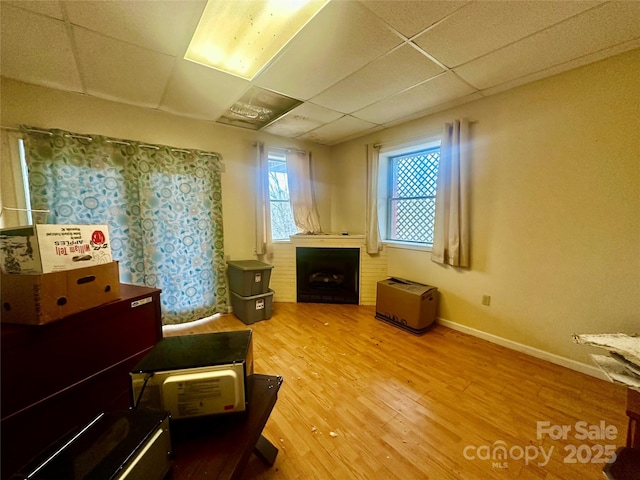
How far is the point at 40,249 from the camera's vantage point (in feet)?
3.20

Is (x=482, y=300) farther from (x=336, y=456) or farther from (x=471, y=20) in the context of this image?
(x=471, y=20)

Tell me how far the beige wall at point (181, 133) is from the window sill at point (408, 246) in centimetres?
117

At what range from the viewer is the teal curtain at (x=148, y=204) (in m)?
2.09

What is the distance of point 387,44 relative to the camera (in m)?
1.62

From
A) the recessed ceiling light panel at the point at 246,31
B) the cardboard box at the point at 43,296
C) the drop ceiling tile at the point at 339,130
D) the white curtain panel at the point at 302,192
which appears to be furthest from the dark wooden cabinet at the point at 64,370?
the drop ceiling tile at the point at 339,130

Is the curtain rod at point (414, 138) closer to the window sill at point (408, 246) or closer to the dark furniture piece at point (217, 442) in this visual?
the window sill at point (408, 246)

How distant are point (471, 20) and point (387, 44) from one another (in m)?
0.48

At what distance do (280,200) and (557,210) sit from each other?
10.2 ft

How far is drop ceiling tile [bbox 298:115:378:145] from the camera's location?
302 centimetres

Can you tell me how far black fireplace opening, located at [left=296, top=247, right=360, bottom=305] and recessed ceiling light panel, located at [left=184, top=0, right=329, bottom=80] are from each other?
228cm

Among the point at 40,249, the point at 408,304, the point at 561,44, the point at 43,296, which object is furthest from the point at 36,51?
the point at 408,304

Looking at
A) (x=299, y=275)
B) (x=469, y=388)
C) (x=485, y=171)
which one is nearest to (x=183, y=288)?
(x=299, y=275)

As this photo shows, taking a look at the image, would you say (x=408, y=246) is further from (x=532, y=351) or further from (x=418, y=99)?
(x=418, y=99)

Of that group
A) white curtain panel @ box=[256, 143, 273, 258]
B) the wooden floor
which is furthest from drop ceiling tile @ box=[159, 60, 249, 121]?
the wooden floor
